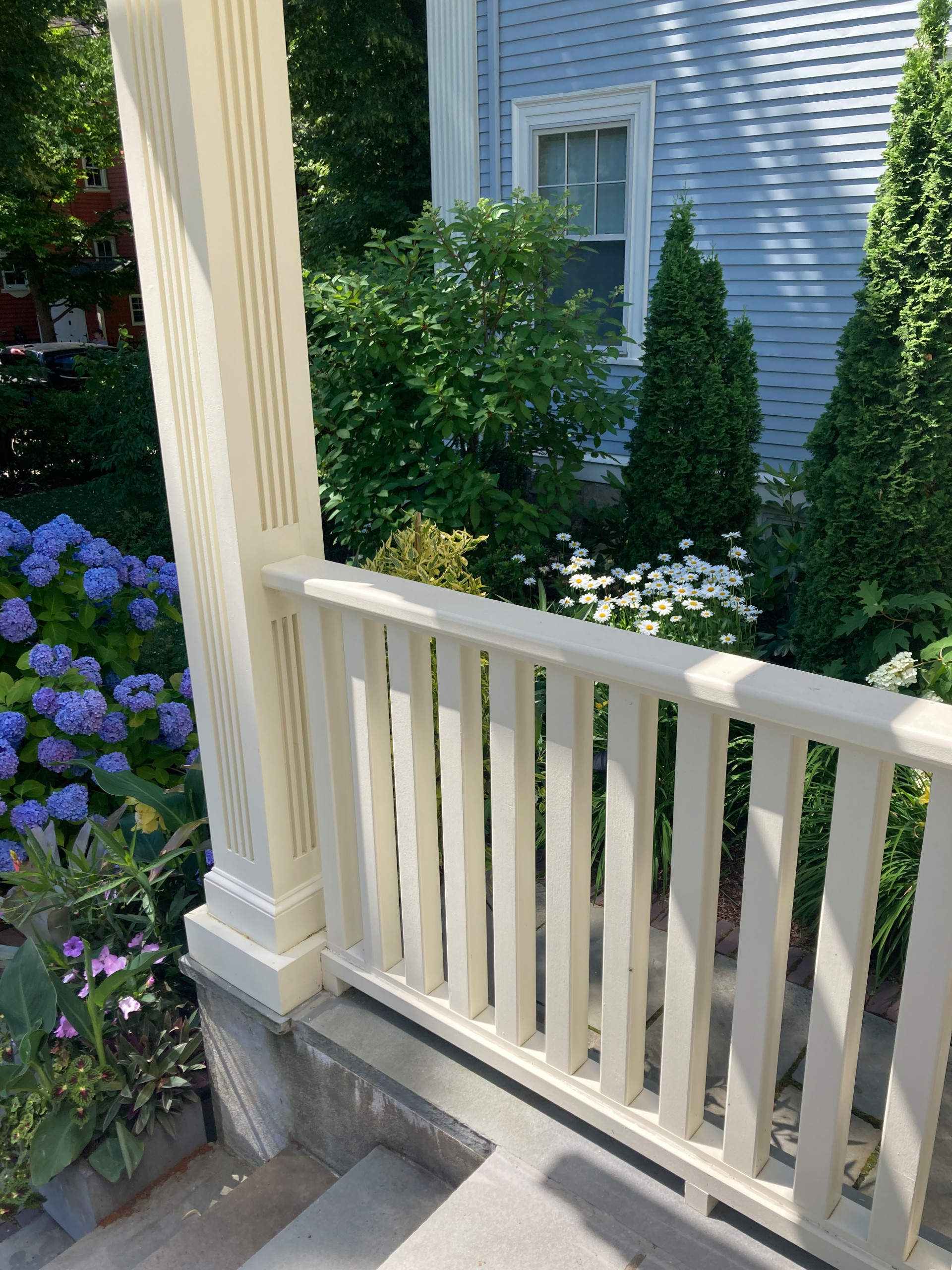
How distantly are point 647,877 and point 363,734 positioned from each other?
63 centimetres

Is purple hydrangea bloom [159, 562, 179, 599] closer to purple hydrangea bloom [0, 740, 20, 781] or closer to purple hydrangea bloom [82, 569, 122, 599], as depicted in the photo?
purple hydrangea bloom [82, 569, 122, 599]

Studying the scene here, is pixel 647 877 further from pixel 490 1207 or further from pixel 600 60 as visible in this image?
pixel 600 60

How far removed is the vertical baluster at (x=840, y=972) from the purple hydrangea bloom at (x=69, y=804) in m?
2.07

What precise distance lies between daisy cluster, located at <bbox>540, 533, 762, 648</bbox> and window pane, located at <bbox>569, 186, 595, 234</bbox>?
12.2ft

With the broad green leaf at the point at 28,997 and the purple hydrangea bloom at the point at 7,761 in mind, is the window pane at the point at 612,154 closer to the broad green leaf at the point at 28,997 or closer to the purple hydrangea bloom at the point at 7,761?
the purple hydrangea bloom at the point at 7,761

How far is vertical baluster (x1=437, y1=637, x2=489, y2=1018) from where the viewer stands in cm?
171

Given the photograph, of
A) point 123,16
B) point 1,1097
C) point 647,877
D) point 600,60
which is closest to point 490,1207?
point 647,877

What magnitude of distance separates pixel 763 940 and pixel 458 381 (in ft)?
10.3

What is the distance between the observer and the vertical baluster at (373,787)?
1.86 meters

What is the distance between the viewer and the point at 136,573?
3391 mm

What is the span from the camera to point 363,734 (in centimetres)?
190

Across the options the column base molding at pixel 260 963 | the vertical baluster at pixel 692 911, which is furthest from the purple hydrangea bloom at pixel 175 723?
the vertical baluster at pixel 692 911

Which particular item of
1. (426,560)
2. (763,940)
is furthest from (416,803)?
(426,560)

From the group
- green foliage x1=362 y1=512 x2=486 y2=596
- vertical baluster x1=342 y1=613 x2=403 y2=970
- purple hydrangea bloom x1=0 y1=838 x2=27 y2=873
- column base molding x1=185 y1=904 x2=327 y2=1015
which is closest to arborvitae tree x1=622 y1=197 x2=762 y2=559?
green foliage x1=362 y1=512 x2=486 y2=596
